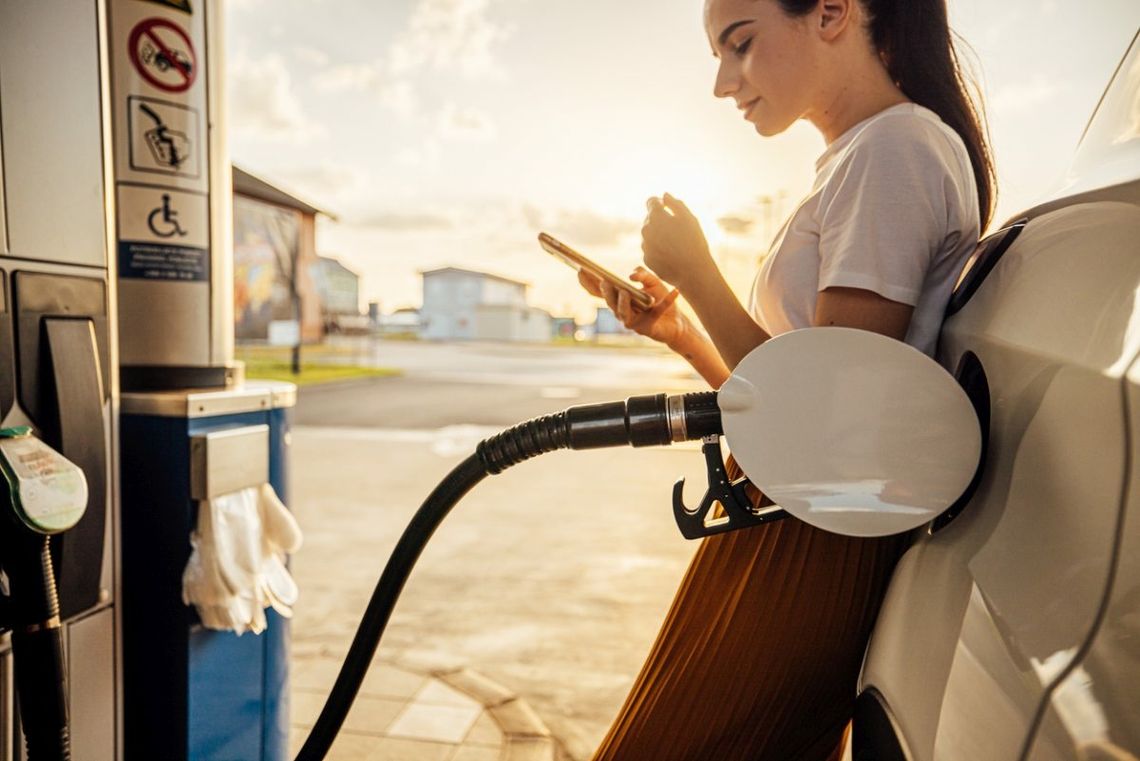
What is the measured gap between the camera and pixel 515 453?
3.76 ft

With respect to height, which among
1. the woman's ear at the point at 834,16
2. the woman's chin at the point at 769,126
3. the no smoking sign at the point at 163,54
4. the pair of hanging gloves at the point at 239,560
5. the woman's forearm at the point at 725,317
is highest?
the no smoking sign at the point at 163,54

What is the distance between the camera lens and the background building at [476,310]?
36625 mm

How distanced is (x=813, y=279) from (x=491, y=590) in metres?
3.30

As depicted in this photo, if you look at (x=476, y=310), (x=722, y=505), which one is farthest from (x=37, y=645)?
(x=476, y=310)

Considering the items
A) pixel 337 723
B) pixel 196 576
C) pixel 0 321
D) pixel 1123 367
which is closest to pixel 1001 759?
pixel 1123 367

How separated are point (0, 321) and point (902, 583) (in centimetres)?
135

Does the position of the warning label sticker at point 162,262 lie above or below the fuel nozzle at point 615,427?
above

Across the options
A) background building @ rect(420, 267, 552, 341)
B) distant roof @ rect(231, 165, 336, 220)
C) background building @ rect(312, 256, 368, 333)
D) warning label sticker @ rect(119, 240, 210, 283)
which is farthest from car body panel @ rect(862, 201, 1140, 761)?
background building @ rect(420, 267, 552, 341)

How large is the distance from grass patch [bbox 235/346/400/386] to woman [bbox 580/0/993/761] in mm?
16148

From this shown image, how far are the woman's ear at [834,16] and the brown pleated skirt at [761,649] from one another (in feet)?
2.12

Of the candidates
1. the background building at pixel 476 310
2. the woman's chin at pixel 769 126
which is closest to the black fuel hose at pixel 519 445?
the woman's chin at pixel 769 126

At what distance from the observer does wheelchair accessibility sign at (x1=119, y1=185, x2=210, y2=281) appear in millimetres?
1739

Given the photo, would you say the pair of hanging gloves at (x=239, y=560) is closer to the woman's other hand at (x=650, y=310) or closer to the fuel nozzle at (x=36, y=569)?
the fuel nozzle at (x=36, y=569)

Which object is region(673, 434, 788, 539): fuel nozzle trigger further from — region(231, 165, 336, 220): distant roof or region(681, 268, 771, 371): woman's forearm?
region(231, 165, 336, 220): distant roof
